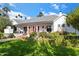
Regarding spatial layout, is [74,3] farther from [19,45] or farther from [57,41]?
[19,45]

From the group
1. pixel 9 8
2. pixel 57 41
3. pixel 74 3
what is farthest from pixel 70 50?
pixel 9 8

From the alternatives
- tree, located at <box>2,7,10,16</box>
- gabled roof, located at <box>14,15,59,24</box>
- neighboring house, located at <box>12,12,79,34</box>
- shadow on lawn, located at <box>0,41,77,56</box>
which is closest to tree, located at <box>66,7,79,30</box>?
neighboring house, located at <box>12,12,79,34</box>

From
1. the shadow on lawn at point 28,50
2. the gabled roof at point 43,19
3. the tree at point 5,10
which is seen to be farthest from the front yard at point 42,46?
the tree at point 5,10

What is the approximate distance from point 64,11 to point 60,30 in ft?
0.81

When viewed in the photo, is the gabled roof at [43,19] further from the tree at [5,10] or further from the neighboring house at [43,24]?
the tree at [5,10]

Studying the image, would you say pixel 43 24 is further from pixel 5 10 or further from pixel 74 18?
pixel 5 10

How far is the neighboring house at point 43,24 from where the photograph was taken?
506cm

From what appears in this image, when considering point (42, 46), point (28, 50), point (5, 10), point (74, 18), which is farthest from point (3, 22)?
point (74, 18)

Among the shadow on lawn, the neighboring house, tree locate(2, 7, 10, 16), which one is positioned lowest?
the shadow on lawn

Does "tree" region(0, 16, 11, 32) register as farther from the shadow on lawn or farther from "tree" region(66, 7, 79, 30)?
"tree" region(66, 7, 79, 30)

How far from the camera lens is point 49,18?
511 centimetres

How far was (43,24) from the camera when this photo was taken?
5.11 metres

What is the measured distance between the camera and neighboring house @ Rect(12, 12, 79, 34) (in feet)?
16.6

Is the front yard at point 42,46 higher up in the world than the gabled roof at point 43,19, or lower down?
lower down
